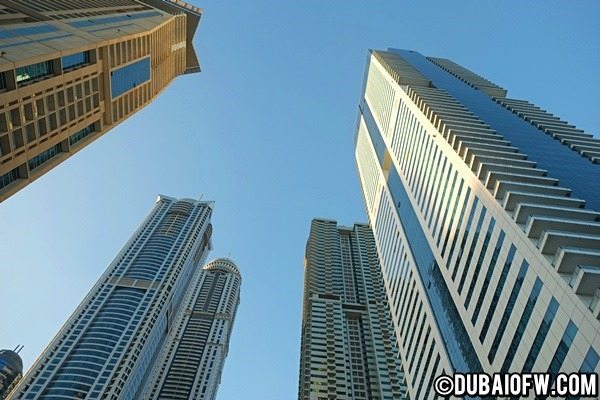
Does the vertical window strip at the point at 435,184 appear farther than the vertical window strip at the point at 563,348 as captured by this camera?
Yes

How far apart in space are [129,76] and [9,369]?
156 m

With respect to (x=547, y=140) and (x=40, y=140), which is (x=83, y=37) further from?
(x=547, y=140)

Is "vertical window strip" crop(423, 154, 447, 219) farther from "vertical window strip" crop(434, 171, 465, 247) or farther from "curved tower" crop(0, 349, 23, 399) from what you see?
"curved tower" crop(0, 349, 23, 399)

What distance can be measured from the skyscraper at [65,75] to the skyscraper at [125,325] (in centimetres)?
8950

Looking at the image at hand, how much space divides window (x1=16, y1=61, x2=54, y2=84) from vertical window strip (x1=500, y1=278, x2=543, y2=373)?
44.5m

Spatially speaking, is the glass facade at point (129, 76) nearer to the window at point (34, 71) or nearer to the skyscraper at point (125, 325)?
the window at point (34, 71)

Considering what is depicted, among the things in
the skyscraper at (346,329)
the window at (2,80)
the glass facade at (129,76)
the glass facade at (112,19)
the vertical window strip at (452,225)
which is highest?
the glass facade at (112,19)

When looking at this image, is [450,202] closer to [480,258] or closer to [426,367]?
[480,258]

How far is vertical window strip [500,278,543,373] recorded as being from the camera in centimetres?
3900

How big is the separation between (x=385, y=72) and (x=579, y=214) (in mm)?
87383

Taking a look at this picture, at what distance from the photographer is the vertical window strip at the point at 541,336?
36.3m

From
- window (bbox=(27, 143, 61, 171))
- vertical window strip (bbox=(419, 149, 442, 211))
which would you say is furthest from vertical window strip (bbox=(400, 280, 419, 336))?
window (bbox=(27, 143, 61, 171))

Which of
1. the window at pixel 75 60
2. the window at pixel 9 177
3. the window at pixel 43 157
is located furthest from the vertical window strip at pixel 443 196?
the window at pixel 9 177

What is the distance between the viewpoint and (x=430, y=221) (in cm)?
6969
